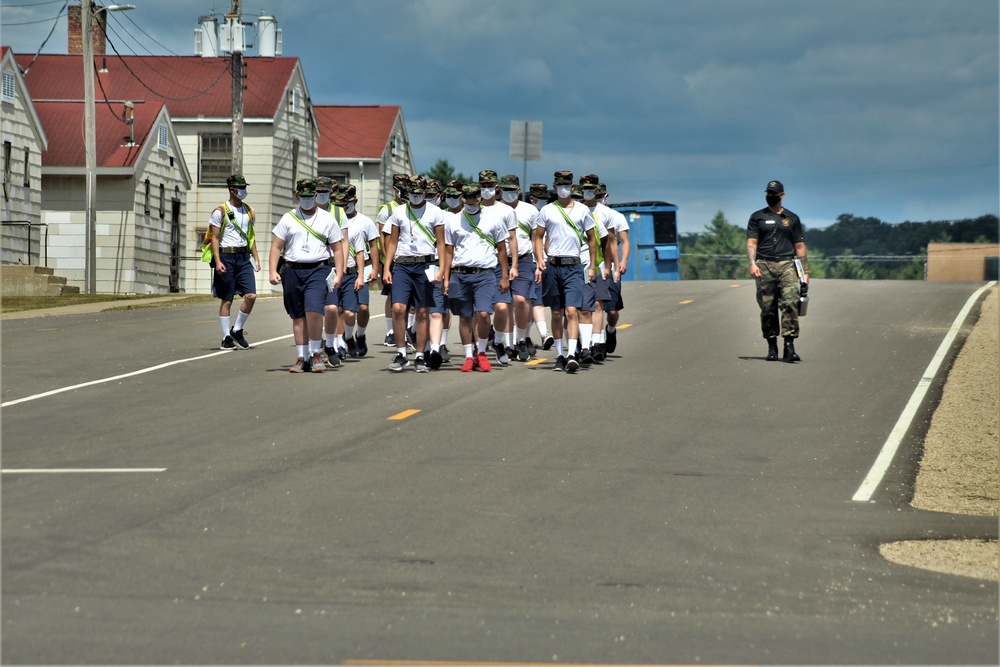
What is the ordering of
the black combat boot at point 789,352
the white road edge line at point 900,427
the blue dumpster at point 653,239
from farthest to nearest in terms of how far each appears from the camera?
the blue dumpster at point 653,239, the black combat boot at point 789,352, the white road edge line at point 900,427

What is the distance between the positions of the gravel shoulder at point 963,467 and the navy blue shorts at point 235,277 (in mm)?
8861

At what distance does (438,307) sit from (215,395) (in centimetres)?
329

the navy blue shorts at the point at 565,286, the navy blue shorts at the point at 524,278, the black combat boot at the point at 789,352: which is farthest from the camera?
the navy blue shorts at the point at 524,278

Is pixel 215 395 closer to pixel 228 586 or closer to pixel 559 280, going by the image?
pixel 559 280

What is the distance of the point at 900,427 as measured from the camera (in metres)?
13.6

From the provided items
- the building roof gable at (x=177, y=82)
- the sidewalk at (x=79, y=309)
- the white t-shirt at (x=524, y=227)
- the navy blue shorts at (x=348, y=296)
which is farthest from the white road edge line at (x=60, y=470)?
the building roof gable at (x=177, y=82)

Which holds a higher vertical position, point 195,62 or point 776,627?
point 195,62

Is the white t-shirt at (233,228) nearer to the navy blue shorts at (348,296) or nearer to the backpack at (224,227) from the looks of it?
the backpack at (224,227)

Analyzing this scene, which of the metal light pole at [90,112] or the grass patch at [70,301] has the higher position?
the metal light pole at [90,112]

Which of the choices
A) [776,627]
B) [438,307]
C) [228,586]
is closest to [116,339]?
[438,307]

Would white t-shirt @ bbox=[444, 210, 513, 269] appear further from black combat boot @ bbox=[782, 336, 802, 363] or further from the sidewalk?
the sidewalk

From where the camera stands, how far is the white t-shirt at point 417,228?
676 inches

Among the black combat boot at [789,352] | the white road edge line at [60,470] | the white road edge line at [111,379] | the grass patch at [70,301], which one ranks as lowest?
the white road edge line at [60,470]

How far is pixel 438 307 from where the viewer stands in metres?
17.3
